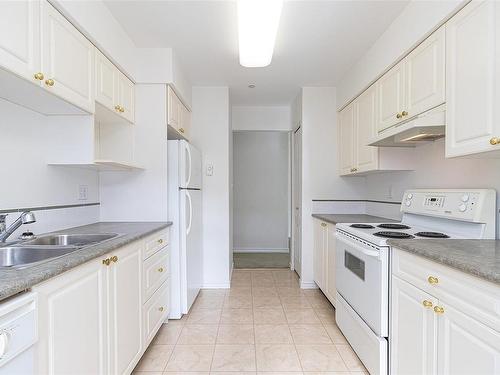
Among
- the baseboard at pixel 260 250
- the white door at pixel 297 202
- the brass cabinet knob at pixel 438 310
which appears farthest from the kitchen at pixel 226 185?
the baseboard at pixel 260 250

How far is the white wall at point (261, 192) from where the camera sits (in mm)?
5613

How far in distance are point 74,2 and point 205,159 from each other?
2.02m

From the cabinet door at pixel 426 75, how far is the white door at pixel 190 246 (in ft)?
6.31

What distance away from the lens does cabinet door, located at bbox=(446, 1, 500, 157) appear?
52.1 inches

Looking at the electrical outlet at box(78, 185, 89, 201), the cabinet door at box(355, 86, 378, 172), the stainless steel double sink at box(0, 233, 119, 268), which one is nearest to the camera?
the stainless steel double sink at box(0, 233, 119, 268)

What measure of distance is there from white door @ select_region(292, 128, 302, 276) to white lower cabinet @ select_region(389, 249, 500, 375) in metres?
2.07

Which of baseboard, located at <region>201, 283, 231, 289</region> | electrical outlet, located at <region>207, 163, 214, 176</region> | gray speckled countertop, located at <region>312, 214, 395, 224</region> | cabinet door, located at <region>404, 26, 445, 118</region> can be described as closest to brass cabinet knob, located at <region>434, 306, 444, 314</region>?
cabinet door, located at <region>404, 26, 445, 118</region>

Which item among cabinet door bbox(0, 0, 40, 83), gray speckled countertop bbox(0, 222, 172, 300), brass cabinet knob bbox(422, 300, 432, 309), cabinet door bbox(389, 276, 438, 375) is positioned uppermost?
cabinet door bbox(0, 0, 40, 83)

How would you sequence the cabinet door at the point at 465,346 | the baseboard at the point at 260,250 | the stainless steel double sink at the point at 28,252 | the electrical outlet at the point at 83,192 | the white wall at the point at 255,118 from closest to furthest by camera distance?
the cabinet door at the point at 465,346
the stainless steel double sink at the point at 28,252
the electrical outlet at the point at 83,192
the white wall at the point at 255,118
the baseboard at the point at 260,250

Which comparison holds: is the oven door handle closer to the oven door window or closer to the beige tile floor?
the oven door window

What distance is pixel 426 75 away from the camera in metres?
1.82

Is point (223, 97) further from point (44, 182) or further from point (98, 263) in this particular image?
point (98, 263)

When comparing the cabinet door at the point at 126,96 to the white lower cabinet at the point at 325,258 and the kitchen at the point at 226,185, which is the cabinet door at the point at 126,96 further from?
the white lower cabinet at the point at 325,258

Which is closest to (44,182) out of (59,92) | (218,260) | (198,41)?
(59,92)
